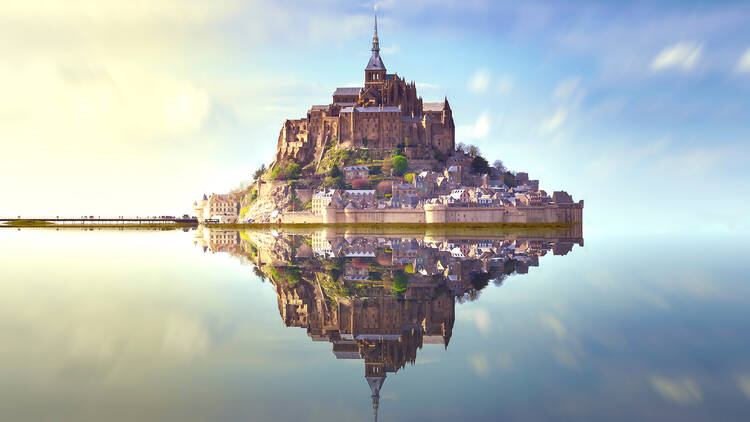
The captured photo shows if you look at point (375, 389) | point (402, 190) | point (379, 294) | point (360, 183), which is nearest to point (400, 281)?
point (379, 294)

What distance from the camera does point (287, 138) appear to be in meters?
91.4

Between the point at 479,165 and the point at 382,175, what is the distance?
1533 cm

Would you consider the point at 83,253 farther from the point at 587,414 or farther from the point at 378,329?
the point at 587,414

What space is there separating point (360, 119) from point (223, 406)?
3147 inches

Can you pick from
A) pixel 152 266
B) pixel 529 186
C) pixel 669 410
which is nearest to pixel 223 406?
pixel 669 410

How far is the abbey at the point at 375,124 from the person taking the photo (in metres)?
85.4

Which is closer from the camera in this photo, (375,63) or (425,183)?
(425,183)

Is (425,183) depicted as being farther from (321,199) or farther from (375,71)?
(375,71)

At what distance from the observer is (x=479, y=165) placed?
288ft

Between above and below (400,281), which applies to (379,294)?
below

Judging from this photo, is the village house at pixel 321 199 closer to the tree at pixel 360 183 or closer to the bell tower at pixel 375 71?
the tree at pixel 360 183

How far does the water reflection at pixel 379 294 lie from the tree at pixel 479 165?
5830 centimetres

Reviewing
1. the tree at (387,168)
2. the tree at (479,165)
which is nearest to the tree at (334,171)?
the tree at (387,168)

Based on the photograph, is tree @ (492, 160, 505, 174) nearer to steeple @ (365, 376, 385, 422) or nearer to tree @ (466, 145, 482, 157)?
tree @ (466, 145, 482, 157)
